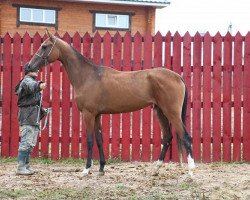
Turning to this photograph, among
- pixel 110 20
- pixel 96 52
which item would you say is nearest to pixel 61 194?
pixel 96 52

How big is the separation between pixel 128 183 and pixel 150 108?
2.74 m

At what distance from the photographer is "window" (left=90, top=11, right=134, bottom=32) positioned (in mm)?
24125

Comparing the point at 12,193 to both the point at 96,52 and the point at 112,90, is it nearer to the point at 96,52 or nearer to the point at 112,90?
the point at 112,90

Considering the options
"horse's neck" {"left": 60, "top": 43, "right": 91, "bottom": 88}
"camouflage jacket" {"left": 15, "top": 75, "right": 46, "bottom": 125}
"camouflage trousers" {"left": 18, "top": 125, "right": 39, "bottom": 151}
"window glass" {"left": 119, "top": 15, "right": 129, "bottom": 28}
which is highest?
"window glass" {"left": 119, "top": 15, "right": 129, "bottom": 28}

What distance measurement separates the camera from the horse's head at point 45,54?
798 cm

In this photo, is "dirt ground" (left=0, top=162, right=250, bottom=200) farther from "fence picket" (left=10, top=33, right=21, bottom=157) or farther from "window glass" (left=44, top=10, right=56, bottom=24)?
"window glass" (left=44, top=10, right=56, bottom=24)

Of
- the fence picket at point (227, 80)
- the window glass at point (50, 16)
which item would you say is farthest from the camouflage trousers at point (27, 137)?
the window glass at point (50, 16)

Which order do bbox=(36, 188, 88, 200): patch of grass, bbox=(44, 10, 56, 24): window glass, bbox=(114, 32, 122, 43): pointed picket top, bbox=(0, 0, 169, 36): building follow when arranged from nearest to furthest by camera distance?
bbox=(36, 188, 88, 200): patch of grass
bbox=(114, 32, 122, 43): pointed picket top
bbox=(0, 0, 169, 36): building
bbox=(44, 10, 56, 24): window glass

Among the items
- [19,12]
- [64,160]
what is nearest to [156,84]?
[64,160]

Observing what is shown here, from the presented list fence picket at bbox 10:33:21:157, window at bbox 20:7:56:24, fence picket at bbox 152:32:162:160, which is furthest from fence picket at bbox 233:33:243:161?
window at bbox 20:7:56:24

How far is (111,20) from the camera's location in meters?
24.4

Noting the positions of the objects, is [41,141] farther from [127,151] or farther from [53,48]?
[53,48]

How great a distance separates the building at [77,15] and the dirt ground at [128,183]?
49.4ft

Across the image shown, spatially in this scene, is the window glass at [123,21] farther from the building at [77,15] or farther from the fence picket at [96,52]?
the fence picket at [96,52]
